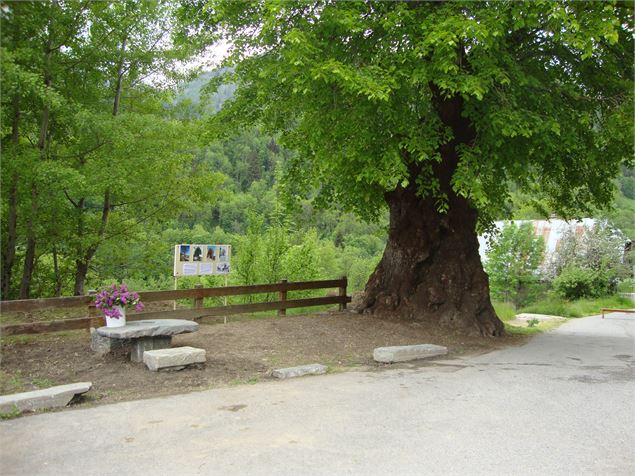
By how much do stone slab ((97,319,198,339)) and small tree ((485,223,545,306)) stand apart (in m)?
25.4

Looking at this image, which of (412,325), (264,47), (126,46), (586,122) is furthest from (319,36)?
(126,46)

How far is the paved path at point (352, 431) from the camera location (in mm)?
4535

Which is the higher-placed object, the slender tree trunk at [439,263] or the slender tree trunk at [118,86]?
the slender tree trunk at [118,86]

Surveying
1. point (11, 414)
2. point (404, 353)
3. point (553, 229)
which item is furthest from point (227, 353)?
point (553, 229)

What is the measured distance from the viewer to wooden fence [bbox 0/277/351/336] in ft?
27.9

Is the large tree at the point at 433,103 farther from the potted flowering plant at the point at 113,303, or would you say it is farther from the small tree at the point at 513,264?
the small tree at the point at 513,264

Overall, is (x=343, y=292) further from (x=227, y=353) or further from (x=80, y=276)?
(x=80, y=276)

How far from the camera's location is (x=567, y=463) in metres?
4.66

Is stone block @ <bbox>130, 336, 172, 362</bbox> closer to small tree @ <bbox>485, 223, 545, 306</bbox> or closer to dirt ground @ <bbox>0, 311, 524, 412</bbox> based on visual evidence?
dirt ground @ <bbox>0, 311, 524, 412</bbox>

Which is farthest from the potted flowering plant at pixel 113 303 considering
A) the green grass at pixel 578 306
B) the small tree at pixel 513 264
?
the small tree at pixel 513 264

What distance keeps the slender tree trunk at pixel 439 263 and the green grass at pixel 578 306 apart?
11323 millimetres

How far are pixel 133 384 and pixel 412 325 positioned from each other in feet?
22.0

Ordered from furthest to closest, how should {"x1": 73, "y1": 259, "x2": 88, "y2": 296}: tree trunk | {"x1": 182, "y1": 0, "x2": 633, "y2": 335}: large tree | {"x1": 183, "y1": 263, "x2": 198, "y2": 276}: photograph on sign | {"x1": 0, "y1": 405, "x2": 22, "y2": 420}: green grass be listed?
{"x1": 73, "y1": 259, "x2": 88, "y2": 296}: tree trunk < {"x1": 183, "y1": 263, "x2": 198, "y2": 276}: photograph on sign < {"x1": 182, "y1": 0, "x2": 633, "y2": 335}: large tree < {"x1": 0, "y1": 405, "x2": 22, "y2": 420}: green grass

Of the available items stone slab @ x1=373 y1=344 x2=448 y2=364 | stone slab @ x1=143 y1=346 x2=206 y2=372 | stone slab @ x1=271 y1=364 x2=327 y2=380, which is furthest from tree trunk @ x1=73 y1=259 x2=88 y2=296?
stone slab @ x1=373 y1=344 x2=448 y2=364
